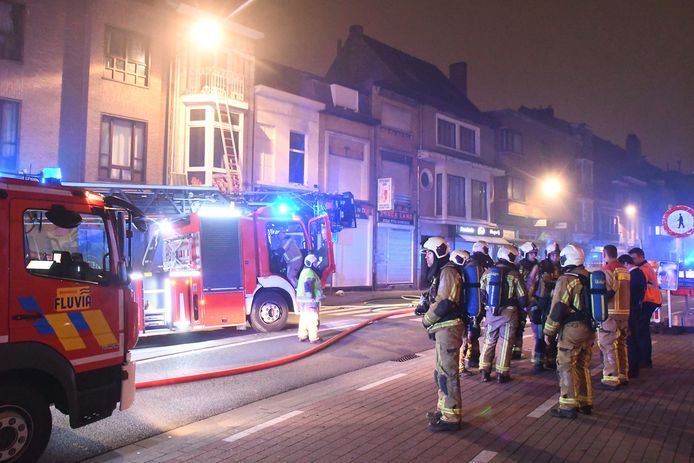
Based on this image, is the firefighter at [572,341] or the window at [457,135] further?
the window at [457,135]

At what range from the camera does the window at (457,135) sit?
30400 millimetres

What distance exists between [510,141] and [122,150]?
2548 centimetres

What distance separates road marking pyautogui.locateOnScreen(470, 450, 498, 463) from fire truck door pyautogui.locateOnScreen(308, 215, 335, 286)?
8.59 m

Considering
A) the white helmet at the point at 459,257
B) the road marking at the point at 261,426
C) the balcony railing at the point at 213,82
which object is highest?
the balcony railing at the point at 213,82

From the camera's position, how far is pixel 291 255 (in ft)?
40.7

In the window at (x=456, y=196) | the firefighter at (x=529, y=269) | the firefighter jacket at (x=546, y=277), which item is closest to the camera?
the firefighter jacket at (x=546, y=277)

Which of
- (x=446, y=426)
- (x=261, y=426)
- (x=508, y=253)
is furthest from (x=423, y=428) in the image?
(x=508, y=253)

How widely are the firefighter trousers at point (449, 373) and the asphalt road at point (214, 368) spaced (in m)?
2.51

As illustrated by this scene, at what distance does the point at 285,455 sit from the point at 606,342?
4.70 meters

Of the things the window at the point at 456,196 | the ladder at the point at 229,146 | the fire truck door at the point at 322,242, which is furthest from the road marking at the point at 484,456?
the window at the point at 456,196

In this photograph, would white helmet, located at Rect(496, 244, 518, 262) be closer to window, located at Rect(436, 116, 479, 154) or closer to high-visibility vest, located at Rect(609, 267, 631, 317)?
high-visibility vest, located at Rect(609, 267, 631, 317)

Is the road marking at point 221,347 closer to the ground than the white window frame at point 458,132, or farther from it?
closer to the ground

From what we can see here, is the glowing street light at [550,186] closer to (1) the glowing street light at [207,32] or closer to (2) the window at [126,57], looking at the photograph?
(1) the glowing street light at [207,32]

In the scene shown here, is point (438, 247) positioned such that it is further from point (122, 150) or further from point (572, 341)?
point (122, 150)
